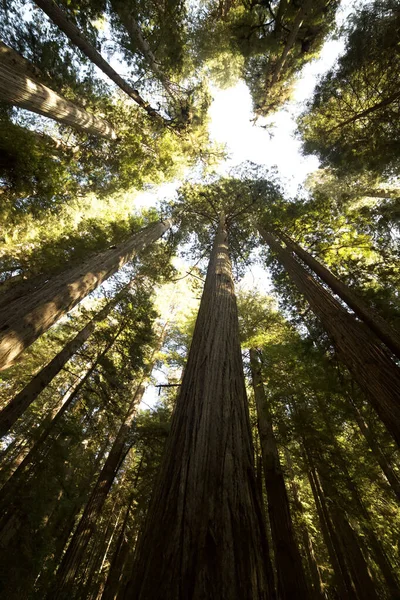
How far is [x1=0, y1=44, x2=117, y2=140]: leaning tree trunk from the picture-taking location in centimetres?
475

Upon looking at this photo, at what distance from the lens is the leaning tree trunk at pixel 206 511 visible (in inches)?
28.5

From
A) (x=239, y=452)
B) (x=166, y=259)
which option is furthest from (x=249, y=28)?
(x=239, y=452)

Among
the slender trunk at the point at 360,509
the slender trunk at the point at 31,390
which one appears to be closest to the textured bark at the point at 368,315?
the slender trunk at the point at 360,509

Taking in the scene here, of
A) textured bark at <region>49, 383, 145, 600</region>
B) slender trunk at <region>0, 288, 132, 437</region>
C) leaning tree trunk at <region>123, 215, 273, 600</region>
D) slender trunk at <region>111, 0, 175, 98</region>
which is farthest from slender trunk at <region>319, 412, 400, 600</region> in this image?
slender trunk at <region>111, 0, 175, 98</region>

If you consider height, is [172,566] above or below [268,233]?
below

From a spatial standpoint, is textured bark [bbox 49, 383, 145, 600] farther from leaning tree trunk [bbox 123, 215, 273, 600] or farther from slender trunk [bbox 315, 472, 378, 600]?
leaning tree trunk [bbox 123, 215, 273, 600]

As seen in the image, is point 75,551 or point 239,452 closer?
point 239,452

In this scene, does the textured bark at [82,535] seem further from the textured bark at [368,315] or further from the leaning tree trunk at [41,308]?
the textured bark at [368,315]

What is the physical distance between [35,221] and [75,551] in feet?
30.7

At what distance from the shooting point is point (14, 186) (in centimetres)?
694

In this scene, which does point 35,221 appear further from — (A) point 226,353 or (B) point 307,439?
(B) point 307,439

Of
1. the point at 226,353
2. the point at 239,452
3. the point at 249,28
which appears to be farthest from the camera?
the point at 249,28

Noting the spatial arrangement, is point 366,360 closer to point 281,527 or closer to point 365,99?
point 281,527

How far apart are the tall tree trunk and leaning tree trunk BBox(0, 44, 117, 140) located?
878 cm
